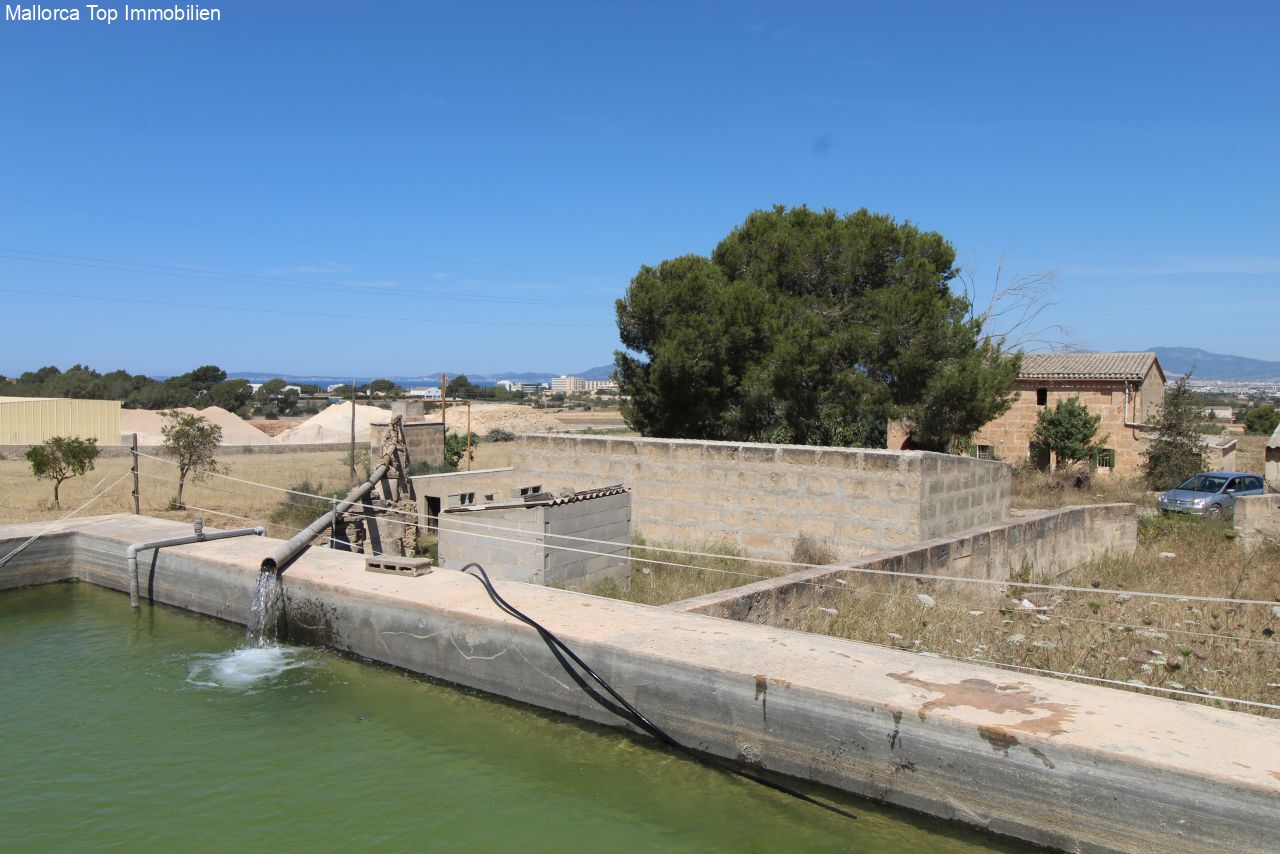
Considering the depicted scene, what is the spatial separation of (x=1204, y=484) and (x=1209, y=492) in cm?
54

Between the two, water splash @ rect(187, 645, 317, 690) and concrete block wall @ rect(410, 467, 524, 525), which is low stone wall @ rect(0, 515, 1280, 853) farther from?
concrete block wall @ rect(410, 467, 524, 525)

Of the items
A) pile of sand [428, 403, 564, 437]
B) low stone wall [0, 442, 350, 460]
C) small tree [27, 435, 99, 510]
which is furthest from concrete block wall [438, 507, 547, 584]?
pile of sand [428, 403, 564, 437]

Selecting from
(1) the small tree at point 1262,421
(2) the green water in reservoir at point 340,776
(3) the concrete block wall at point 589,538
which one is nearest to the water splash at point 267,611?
(2) the green water in reservoir at point 340,776

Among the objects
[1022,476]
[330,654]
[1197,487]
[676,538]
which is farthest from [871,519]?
[1022,476]

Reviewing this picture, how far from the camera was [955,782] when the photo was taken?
473cm

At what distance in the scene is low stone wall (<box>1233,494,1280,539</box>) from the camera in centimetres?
1394

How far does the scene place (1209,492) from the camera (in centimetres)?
2138

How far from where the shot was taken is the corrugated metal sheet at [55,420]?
3269 centimetres

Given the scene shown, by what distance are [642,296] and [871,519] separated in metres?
12.6

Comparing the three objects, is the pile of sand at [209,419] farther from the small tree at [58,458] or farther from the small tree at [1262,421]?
the small tree at [1262,421]

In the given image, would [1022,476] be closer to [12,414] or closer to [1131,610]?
[1131,610]

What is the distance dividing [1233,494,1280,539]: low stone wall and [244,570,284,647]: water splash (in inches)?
526

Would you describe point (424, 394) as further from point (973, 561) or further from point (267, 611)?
point (973, 561)

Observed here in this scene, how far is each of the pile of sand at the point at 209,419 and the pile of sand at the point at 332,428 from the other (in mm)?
1218
